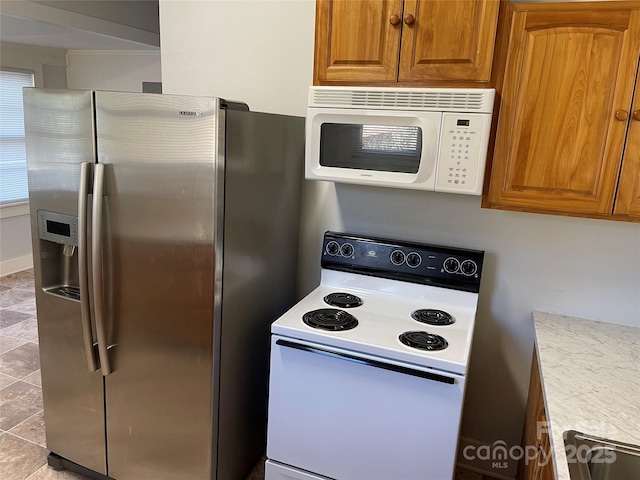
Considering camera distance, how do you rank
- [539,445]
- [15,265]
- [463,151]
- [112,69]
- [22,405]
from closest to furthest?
[539,445]
[463,151]
[22,405]
[15,265]
[112,69]

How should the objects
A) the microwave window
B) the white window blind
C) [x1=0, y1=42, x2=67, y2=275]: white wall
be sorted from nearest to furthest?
1. the microwave window
2. [x1=0, y1=42, x2=67, y2=275]: white wall
3. the white window blind

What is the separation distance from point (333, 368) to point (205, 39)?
69.5 inches

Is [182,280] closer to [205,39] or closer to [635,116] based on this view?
[205,39]

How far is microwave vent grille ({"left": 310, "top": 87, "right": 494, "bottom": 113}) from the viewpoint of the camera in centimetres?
166

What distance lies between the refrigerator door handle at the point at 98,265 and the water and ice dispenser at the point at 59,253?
157 millimetres

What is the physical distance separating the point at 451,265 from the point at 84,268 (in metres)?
1.50

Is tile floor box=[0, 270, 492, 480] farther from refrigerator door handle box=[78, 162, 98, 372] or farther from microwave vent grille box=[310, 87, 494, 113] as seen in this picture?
microwave vent grille box=[310, 87, 494, 113]

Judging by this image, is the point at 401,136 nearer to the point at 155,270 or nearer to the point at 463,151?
the point at 463,151

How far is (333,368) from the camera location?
67.8 inches

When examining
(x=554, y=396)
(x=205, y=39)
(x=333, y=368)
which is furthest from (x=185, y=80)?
(x=554, y=396)

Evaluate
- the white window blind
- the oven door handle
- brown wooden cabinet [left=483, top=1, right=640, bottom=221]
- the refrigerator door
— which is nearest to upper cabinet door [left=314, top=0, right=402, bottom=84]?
brown wooden cabinet [left=483, top=1, right=640, bottom=221]

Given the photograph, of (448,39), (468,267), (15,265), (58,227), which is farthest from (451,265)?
(15,265)

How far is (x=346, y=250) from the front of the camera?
2.25 metres

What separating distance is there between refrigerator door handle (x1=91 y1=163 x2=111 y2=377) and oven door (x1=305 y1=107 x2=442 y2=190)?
0.80 metres
